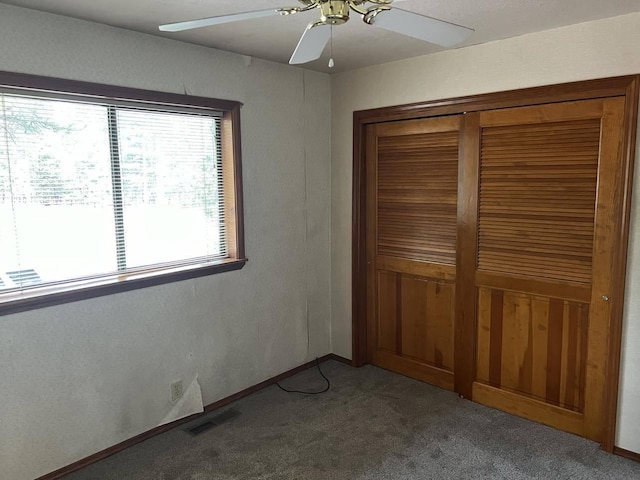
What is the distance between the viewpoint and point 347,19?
4.75ft

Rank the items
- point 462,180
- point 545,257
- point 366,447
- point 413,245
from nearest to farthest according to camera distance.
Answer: point 366,447 < point 545,257 < point 462,180 < point 413,245

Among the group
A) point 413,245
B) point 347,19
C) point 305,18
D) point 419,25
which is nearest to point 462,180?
point 413,245

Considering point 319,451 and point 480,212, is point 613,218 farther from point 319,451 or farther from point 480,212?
point 319,451

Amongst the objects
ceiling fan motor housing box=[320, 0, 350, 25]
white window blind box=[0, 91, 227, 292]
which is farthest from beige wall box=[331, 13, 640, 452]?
ceiling fan motor housing box=[320, 0, 350, 25]

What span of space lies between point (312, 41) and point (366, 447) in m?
2.23

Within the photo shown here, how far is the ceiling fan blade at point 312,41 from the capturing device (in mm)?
1532

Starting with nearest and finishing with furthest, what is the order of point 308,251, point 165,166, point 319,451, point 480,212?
→ point 319,451
point 165,166
point 480,212
point 308,251

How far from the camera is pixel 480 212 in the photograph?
123 inches

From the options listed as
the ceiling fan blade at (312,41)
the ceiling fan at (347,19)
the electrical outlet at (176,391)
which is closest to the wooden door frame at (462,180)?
the ceiling fan at (347,19)

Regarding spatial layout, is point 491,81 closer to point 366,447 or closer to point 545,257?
point 545,257

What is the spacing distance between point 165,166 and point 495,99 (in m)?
2.10

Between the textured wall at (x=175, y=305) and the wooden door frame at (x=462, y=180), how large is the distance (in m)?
0.30

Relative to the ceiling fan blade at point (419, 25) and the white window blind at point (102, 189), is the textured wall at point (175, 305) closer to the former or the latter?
the white window blind at point (102, 189)

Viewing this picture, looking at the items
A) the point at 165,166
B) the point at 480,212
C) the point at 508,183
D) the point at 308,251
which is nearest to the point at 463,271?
the point at 480,212
